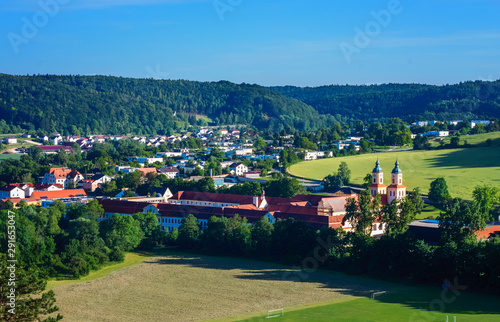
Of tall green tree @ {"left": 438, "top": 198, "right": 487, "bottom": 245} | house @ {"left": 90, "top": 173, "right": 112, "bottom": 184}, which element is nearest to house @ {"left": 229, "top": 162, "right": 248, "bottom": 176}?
house @ {"left": 90, "top": 173, "right": 112, "bottom": 184}

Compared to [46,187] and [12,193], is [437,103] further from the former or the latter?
[12,193]

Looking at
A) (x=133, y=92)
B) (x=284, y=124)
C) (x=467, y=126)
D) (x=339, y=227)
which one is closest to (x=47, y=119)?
(x=133, y=92)

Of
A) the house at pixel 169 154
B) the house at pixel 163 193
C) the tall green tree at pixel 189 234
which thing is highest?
the house at pixel 169 154

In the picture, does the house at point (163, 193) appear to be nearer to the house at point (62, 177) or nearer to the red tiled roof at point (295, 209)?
the house at point (62, 177)

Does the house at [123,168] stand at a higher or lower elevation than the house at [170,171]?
higher

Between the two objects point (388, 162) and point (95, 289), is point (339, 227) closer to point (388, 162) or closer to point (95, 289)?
point (95, 289)

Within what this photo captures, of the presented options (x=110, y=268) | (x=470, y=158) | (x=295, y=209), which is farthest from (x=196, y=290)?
(x=470, y=158)

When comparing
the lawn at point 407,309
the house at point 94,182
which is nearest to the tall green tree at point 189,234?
the lawn at point 407,309
